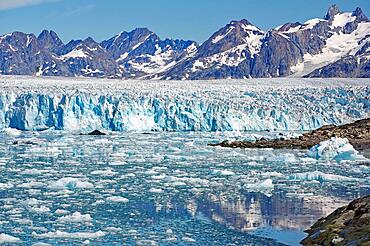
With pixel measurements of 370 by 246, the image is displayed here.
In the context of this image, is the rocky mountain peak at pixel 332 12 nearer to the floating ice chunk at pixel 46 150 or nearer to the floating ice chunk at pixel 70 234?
the floating ice chunk at pixel 46 150

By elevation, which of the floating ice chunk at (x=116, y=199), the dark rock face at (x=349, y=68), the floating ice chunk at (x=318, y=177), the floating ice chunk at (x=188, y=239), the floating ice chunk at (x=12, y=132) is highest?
the dark rock face at (x=349, y=68)

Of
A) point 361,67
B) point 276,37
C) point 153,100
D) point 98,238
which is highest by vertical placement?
point 276,37

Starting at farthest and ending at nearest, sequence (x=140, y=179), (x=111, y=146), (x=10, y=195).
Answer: (x=111, y=146), (x=140, y=179), (x=10, y=195)

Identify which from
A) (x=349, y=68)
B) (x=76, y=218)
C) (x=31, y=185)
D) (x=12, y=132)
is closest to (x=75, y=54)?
(x=349, y=68)

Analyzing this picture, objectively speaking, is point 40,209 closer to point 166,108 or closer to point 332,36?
point 166,108

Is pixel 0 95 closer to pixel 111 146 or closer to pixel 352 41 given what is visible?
pixel 111 146

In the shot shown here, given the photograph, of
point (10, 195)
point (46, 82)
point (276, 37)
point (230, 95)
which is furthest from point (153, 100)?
point (276, 37)

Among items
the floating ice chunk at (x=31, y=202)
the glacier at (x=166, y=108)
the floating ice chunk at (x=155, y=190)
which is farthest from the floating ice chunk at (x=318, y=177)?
the glacier at (x=166, y=108)

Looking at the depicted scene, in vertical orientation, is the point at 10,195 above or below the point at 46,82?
below
